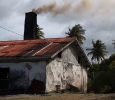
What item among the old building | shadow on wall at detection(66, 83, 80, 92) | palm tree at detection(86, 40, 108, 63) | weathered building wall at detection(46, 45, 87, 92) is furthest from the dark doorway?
palm tree at detection(86, 40, 108, 63)

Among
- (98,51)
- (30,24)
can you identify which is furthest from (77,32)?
(30,24)

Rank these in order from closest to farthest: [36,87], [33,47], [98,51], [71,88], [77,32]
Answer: [36,87]
[33,47]
[71,88]
[77,32]
[98,51]

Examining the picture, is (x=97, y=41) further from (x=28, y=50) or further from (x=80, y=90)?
(x=28, y=50)

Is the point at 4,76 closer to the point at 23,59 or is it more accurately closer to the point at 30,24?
the point at 23,59

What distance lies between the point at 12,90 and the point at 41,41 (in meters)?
4.94

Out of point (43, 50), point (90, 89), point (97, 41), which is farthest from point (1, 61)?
point (97, 41)

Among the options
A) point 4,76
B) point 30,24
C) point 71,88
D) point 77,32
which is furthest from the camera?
point 77,32

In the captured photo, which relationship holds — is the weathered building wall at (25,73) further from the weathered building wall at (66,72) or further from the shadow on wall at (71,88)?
the shadow on wall at (71,88)

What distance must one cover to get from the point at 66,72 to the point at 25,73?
3.80 metres

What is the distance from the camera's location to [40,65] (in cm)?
1620

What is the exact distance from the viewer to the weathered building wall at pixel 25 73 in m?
16.1

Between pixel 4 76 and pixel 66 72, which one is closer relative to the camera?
pixel 66 72

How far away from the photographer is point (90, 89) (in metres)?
25.3

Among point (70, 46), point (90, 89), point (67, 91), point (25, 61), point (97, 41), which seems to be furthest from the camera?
point (97, 41)
